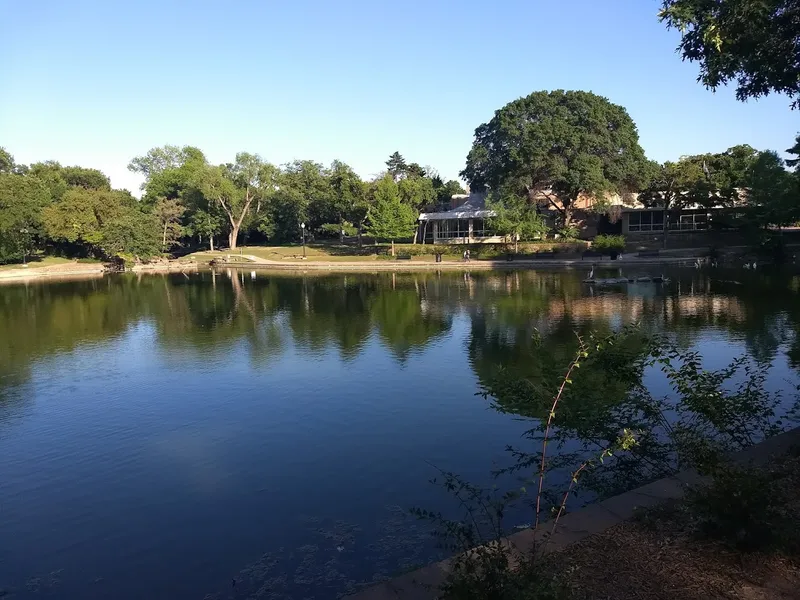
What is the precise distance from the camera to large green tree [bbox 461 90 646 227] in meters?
51.7

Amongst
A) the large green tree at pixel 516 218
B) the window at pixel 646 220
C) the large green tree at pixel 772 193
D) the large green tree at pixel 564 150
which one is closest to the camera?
the large green tree at pixel 772 193

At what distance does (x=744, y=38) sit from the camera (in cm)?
1054

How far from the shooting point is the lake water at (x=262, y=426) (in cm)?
747

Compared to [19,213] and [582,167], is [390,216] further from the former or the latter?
[19,213]

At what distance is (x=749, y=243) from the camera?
157ft

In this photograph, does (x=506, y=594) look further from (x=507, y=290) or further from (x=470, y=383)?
(x=507, y=290)

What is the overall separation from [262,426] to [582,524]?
7810 mm

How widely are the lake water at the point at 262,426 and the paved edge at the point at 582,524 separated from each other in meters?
1.68

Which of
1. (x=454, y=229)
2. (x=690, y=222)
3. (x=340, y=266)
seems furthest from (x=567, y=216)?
(x=340, y=266)

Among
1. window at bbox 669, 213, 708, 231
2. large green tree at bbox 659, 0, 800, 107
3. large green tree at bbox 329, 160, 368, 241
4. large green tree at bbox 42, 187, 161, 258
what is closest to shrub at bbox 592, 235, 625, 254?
window at bbox 669, 213, 708, 231

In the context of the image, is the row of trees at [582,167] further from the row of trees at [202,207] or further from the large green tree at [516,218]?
the row of trees at [202,207]

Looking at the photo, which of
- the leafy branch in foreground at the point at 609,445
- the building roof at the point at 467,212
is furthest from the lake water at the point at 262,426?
the building roof at the point at 467,212

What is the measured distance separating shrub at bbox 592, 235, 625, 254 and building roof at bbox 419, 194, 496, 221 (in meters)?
10.7

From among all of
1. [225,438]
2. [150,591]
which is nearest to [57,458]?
[225,438]
